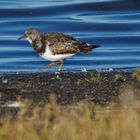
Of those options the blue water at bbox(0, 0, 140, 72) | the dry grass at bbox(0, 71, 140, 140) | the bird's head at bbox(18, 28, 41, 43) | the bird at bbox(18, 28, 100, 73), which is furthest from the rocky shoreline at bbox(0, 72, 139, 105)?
the blue water at bbox(0, 0, 140, 72)

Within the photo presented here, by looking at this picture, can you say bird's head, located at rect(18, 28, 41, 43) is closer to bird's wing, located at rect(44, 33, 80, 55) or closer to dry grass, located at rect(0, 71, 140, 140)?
bird's wing, located at rect(44, 33, 80, 55)

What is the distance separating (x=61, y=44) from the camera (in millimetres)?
12625

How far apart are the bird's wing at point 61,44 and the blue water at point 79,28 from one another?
2325 millimetres

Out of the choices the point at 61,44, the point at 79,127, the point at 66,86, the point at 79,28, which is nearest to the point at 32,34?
the point at 61,44

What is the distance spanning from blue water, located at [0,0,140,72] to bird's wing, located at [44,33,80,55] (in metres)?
2.33

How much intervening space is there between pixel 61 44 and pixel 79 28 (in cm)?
843

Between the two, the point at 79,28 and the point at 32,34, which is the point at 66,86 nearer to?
the point at 32,34

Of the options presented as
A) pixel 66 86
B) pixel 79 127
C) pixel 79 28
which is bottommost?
pixel 79 28

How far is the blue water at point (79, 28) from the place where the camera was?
1731 cm

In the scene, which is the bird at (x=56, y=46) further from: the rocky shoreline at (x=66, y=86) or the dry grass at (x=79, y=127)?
the dry grass at (x=79, y=127)

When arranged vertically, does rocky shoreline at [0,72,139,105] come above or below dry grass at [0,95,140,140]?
below

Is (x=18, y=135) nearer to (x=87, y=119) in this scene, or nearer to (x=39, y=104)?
(x=87, y=119)

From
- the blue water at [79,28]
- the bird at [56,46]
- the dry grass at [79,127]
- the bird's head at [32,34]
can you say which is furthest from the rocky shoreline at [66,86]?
the blue water at [79,28]

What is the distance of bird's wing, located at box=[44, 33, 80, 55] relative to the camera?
1254 cm
